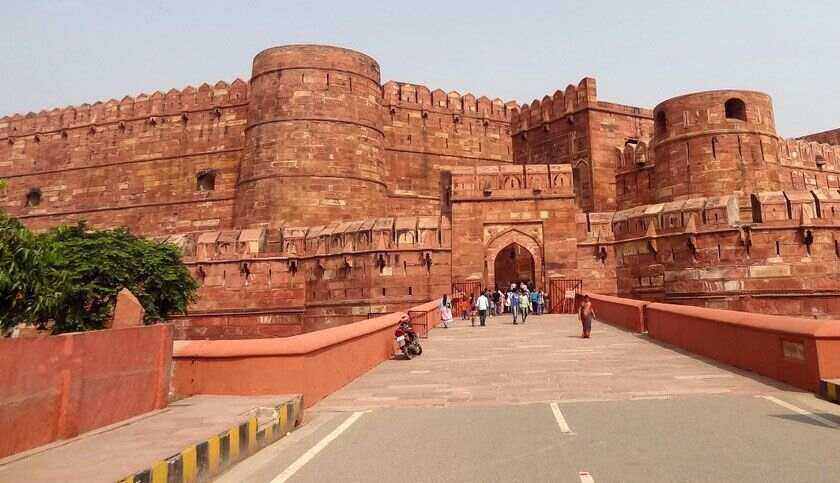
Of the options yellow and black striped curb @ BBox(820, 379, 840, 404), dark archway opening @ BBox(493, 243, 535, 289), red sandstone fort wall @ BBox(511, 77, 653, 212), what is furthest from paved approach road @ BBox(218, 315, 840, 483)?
red sandstone fort wall @ BBox(511, 77, 653, 212)

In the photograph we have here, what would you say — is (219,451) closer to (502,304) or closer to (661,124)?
(502,304)

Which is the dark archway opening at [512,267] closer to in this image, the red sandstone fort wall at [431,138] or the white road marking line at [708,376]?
the red sandstone fort wall at [431,138]

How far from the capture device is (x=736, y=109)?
67.8ft

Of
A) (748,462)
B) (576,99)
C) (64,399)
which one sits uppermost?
(576,99)

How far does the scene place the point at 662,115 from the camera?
845 inches

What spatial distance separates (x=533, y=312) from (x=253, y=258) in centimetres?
1005

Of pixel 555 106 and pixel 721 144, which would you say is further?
pixel 555 106

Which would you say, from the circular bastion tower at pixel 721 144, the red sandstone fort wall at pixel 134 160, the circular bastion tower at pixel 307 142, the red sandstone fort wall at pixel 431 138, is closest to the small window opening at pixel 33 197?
the red sandstone fort wall at pixel 134 160

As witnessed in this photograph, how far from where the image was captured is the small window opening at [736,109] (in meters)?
20.3

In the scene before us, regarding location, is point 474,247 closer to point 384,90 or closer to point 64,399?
point 384,90

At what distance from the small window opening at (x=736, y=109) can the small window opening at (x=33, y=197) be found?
32994mm

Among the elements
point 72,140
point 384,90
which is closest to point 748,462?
point 384,90

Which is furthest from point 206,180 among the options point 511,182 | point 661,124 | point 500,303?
point 661,124

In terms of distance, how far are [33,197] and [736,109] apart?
33.9 metres
